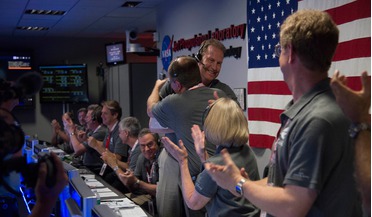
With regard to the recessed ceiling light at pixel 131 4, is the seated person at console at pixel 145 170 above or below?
below

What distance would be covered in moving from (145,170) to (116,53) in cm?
550

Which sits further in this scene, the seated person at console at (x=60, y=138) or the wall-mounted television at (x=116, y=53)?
the wall-mounted television at (x=116, y=53)

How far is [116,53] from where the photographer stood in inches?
351

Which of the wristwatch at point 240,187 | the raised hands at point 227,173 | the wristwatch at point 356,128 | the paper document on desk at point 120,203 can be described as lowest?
the paper document on desk at point 120,203

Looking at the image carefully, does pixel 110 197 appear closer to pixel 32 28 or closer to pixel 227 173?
pixel 227 173

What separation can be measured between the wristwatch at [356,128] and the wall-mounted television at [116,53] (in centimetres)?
777

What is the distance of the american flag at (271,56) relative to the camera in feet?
8.55

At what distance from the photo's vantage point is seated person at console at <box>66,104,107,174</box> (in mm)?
4925

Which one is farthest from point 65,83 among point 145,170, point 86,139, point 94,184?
point 94,184

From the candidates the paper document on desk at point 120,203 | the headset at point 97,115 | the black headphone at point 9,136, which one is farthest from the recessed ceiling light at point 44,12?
the black headphone at point 9,136

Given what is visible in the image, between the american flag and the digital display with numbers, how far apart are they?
611 cm

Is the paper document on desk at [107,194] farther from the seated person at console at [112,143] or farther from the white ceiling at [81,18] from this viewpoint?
the white ceiling at [81,18]

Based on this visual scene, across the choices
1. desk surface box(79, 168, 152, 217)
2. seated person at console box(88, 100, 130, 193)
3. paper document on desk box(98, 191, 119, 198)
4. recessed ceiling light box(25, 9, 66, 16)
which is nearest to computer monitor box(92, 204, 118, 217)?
desk surface box(79, 168, 152, 217)

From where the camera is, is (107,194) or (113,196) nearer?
(113,196)
